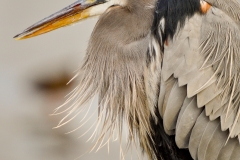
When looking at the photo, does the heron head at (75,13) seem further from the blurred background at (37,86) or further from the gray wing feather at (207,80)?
the blurred background at (37,86)

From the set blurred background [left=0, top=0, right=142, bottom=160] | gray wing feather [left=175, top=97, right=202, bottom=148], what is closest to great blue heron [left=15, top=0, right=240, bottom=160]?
gray wing feather [left=175, top=97, right=202, bottom=148]

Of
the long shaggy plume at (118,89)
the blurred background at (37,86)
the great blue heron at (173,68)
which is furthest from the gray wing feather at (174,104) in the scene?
the blurred background at (37,86)

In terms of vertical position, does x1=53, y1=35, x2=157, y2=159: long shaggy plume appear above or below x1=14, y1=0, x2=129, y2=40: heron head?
below

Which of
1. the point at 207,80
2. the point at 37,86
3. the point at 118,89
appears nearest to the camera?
the point at 207,80

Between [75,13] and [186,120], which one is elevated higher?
[75,13]

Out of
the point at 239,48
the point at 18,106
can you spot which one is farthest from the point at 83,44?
the point at 239,48

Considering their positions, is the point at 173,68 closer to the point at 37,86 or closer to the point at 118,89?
the point at 118,89

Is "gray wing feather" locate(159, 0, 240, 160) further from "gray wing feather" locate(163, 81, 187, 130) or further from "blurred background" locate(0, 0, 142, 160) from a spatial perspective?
"blurred background" locate(0, 0, 142, 160)

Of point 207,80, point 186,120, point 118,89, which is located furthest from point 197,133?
point 118,89
